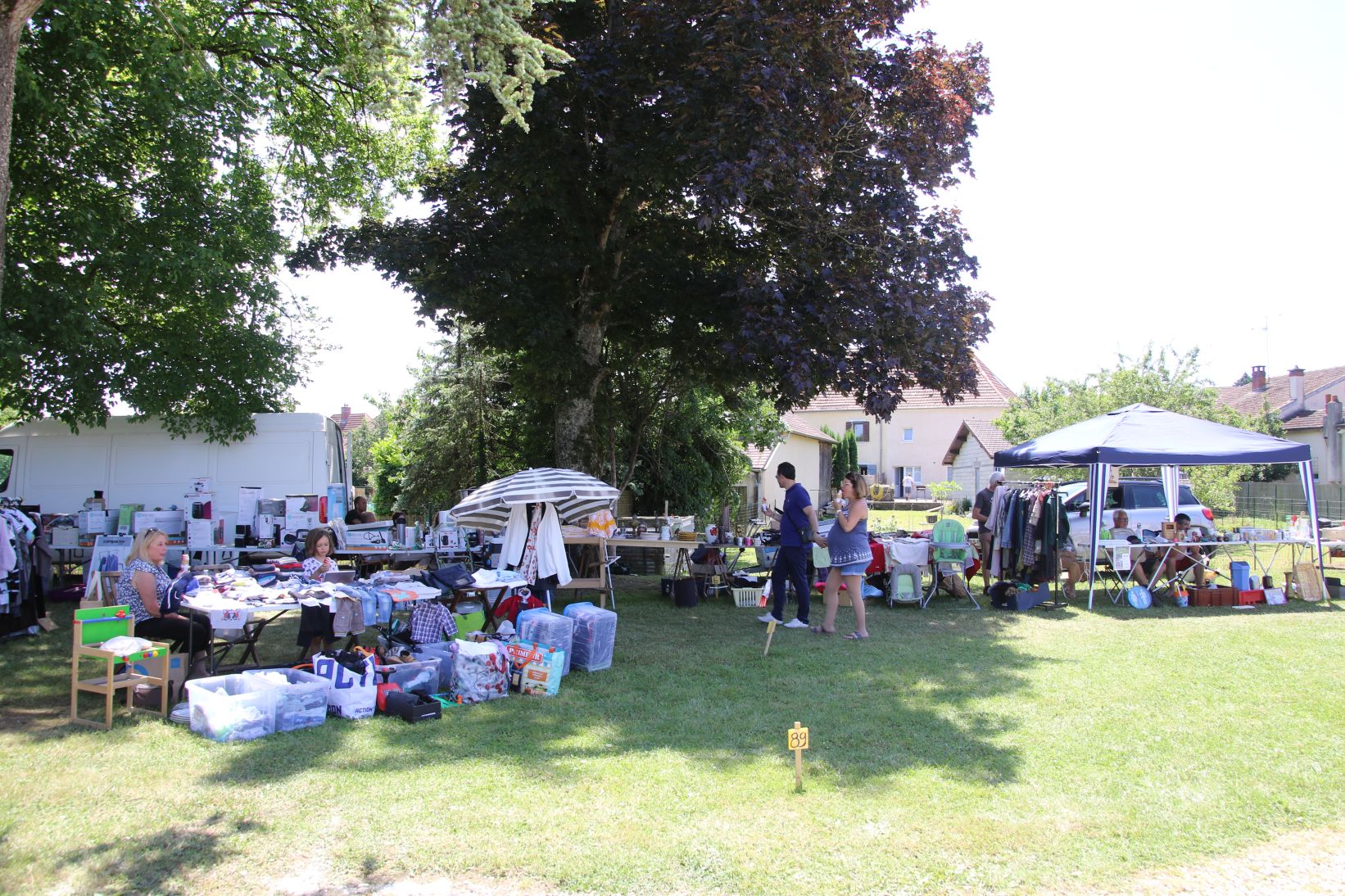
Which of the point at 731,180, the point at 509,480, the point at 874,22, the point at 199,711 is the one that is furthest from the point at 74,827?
the point at 874,22

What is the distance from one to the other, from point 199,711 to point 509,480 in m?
4.42

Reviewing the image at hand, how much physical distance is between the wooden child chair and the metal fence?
2772 cm

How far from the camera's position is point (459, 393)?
19203mm

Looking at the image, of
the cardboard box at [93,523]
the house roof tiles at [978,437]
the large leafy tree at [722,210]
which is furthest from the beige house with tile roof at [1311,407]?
the cardboard box at [93,523]

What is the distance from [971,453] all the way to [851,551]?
34.1 metres

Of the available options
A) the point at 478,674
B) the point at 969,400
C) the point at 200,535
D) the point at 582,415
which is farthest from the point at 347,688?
the point at 969,400

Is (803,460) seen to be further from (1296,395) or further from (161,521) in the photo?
(161,521)

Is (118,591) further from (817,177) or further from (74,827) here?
(817,177)

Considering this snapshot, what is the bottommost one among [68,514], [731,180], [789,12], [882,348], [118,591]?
[118,591]

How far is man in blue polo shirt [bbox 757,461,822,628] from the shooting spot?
9750 millimetres

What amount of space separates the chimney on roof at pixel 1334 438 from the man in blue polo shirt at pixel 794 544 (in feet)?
111

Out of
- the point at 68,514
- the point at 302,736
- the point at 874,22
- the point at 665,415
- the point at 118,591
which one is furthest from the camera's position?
the point at 665,415

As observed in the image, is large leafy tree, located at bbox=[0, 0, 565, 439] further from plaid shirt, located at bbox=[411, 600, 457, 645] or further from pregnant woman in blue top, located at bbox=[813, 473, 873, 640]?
pregnant woman in blue top, located at bbox=[813, 473, 873, 640]

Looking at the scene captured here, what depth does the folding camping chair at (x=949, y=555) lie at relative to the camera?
12.0 metres
